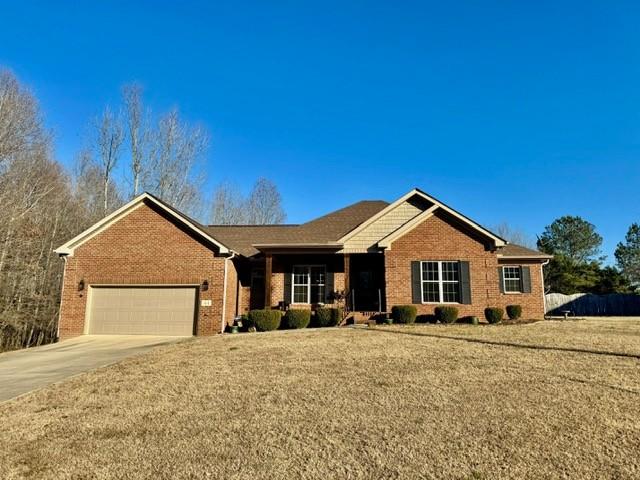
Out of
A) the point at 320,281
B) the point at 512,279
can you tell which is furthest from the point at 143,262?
the point at 512,279

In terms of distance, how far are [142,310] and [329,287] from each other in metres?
7.87

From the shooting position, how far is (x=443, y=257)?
16.8m

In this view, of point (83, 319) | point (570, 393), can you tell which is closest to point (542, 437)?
point (570, 393)

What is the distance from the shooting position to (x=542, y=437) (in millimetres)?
4352

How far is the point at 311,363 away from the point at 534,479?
5.32 m

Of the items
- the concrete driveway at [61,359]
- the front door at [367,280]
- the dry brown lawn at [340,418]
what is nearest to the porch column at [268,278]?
the front door at [367,280]

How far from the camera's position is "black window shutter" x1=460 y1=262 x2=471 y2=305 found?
1647 cm

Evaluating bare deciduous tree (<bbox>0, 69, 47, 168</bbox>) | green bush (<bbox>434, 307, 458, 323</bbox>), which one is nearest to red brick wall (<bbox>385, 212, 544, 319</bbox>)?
green bush (<bbox>434, 307, 458, 323</bbox>)

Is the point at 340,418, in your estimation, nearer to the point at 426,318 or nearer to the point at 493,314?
the point at 426,318

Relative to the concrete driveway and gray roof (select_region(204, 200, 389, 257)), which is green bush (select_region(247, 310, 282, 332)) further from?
gray roof (select_region(204, 200, 389, 257))

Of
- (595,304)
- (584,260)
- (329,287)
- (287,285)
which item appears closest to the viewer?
(329,287)

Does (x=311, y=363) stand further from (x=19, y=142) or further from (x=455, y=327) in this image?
Result: (x=19, y=142)

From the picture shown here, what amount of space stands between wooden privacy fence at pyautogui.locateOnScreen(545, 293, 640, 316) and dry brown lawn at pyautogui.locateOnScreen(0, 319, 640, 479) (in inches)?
861

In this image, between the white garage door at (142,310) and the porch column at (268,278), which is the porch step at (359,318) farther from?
the white garage door at (142,310)
